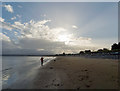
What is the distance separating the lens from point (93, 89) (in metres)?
4.79

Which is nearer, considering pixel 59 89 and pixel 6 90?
pixel 59 89

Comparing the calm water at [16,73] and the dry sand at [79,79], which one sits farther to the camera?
the calm water at [16,73]

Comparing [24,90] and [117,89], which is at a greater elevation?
[117,89]

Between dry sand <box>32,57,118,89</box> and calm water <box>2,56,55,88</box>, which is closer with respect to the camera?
dry sand <box>32,57,118,89</box>

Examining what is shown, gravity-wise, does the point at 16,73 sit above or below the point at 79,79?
below

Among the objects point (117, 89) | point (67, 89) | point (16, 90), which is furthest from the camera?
point (16, 90)

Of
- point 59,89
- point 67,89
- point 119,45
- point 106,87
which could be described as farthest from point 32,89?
point 119,45

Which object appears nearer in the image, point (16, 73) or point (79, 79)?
point (79, 79)

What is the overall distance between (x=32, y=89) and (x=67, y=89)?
2.64m

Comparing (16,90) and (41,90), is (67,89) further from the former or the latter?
(16,90)

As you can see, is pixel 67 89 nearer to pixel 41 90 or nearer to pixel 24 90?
pixel 41 90

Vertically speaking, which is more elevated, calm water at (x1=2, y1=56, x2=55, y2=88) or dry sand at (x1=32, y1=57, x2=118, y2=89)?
dry sand at (x1=32, y1=57, x2=118, y2=89)

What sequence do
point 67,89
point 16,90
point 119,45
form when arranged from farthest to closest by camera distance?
1. point 119,45
2. point 16,90
3. point 67,89

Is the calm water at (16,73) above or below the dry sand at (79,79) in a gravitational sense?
below
